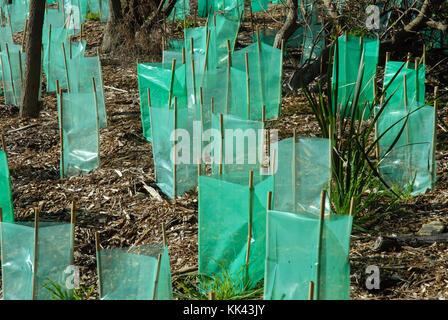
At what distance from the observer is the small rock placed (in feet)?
10.1

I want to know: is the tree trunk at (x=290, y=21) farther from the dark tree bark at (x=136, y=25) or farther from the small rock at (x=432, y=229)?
the small rock at (x=432, y=229)

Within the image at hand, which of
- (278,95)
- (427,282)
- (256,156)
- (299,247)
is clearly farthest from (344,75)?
(299,247)

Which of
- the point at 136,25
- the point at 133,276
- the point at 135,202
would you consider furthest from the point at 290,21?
the point at 133,276

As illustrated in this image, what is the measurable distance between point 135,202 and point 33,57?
1735 mm

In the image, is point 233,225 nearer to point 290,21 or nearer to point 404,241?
point 404,241

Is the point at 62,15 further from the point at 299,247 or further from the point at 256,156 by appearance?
the point at 299,247

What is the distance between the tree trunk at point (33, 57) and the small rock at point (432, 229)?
10.3ft

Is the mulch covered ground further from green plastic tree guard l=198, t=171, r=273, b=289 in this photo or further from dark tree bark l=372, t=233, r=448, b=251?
green plastic tree guard l=198, t=171, r=273, b=289

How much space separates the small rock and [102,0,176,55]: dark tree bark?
351 cm

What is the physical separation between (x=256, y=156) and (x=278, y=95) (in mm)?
1363

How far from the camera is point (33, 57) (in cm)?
468

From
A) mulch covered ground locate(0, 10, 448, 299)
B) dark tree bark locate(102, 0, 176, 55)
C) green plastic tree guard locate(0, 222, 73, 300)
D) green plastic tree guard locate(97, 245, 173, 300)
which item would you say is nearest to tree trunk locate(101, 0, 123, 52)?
dark tree bark locate(102, 0, 176, 55)

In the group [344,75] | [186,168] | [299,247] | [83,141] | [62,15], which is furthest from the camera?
[62,15]
